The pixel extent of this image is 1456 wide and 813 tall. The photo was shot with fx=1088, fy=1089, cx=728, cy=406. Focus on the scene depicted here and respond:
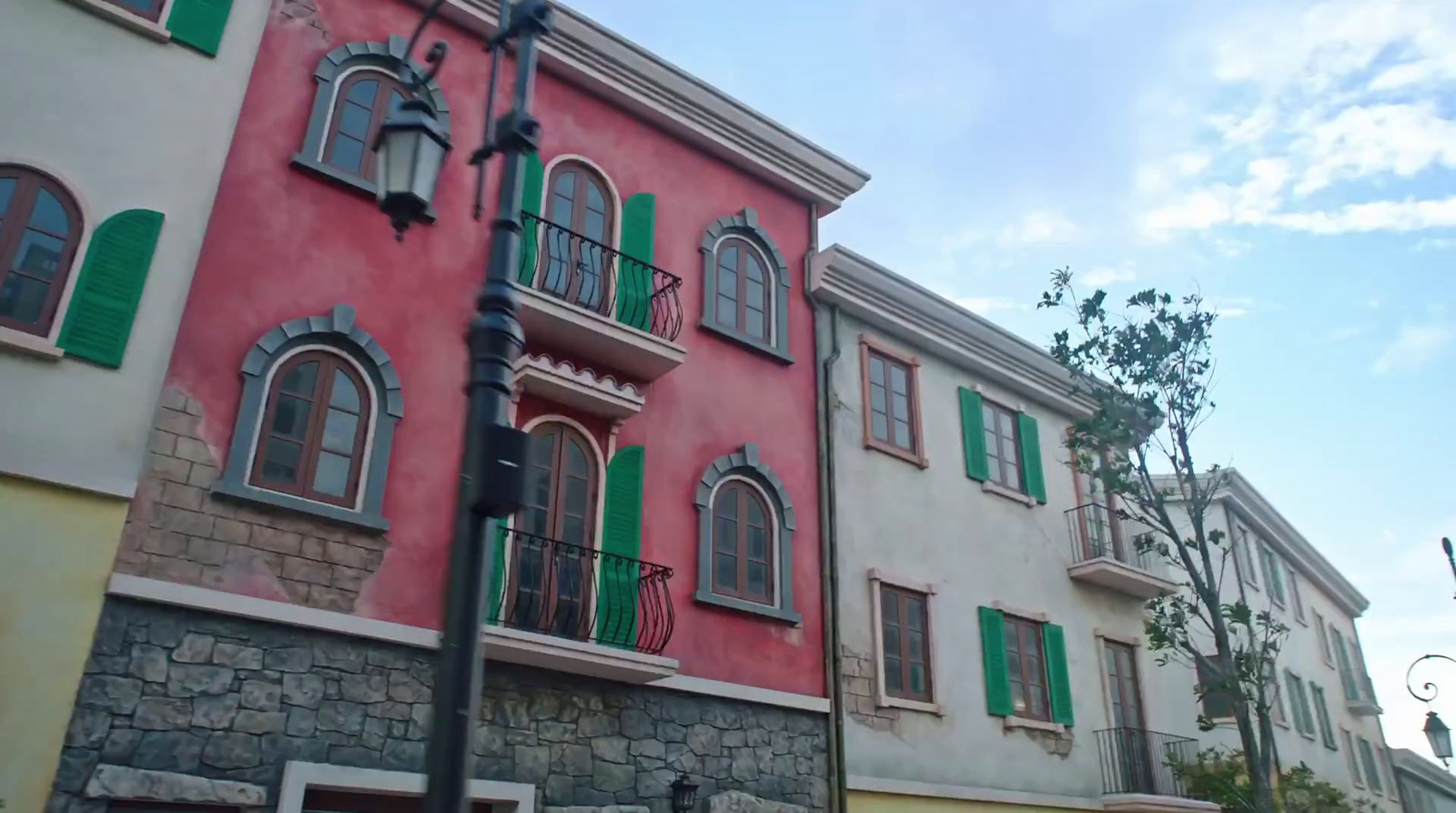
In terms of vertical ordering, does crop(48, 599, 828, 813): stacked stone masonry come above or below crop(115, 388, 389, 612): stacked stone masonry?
below

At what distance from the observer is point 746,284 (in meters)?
13.6

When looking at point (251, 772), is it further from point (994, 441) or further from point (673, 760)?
point (994, 441)

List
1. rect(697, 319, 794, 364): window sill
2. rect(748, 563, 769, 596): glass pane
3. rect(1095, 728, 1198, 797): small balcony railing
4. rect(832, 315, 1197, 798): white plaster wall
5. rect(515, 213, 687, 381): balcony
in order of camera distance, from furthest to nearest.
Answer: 1. rect(1095, 728, 1198, 797): small balcony railing
2. rect(832, 315, 1197, 798): white plaster wall
3. rect(697, 319, 794, 364): window sill
4. rect(748, 563, 769, 596): glass pane
5. rect(515, 213, 687, 381): balcony

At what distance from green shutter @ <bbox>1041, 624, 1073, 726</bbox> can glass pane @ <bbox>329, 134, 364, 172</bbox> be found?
35.6ft

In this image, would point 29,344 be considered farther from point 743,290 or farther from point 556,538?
point 743,290

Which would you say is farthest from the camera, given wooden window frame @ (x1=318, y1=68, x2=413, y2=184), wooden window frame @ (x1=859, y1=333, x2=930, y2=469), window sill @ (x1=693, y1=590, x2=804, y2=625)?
wooden window frame @ (x1=859, y1=333, x2=930, y2=469)

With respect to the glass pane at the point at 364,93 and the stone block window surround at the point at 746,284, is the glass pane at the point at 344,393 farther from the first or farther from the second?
the stone block window surround at the point at 746,284

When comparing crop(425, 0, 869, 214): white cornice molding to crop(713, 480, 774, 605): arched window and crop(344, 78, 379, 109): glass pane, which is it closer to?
crop(344, 78, 379, 109): glass pane

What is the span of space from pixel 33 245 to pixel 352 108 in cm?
324

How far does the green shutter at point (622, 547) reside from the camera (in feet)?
34.6

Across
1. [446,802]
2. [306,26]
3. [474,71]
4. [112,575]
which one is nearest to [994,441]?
[474,71]

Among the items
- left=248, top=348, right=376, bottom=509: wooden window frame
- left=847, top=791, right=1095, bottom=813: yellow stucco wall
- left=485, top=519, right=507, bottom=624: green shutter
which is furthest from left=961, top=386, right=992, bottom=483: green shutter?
left=248, top=348, right=376, bottom=509: wooden window frame

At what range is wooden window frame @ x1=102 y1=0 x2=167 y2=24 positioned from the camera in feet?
30.8

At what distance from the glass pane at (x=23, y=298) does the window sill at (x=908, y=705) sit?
9253 millimetres
